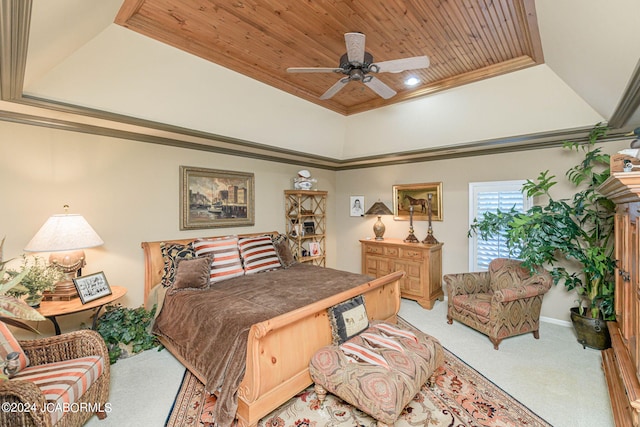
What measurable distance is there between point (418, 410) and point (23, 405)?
2446 millimetres

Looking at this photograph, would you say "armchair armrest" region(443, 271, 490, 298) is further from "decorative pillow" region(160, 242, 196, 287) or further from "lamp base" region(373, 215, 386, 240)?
"decorative pillow" region(160, 242, 196, 287)

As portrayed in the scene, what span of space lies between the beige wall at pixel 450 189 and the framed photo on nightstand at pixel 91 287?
4214 mm

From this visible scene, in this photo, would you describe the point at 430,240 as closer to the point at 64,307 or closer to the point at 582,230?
the point at 582,230

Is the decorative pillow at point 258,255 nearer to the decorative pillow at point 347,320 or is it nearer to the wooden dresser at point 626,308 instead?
the decorative pillow at point 347,320

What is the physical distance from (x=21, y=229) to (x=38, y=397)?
6.70ft

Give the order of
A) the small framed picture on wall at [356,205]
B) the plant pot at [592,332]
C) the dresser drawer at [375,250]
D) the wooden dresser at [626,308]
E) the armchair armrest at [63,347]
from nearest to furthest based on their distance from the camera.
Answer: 1. the wooden dresser at [626,308]
2. the armchair armrest at [63,347]
3. the plant pot at [592,332]
4. the dresser drawer at [375,250]
5. the small framed picture on wall at [356,205]

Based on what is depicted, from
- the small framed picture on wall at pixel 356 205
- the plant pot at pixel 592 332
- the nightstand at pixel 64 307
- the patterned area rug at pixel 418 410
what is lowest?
the patterned area rug at pixel 418 410

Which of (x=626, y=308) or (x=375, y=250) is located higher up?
(x=375, y=250)

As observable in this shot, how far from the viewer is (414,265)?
4.54 meters

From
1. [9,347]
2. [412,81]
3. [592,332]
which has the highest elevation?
[412,81]

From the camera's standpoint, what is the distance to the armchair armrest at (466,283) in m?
3.73

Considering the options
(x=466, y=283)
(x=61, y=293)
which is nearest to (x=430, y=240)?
(x=466, y=283)

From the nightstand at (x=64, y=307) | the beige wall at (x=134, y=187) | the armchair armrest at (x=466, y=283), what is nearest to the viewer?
the nightstand at (x=64, y=307)

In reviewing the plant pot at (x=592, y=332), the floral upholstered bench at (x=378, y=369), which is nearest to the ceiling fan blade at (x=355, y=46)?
the floral upholstered bench at (x=378, y=369)
